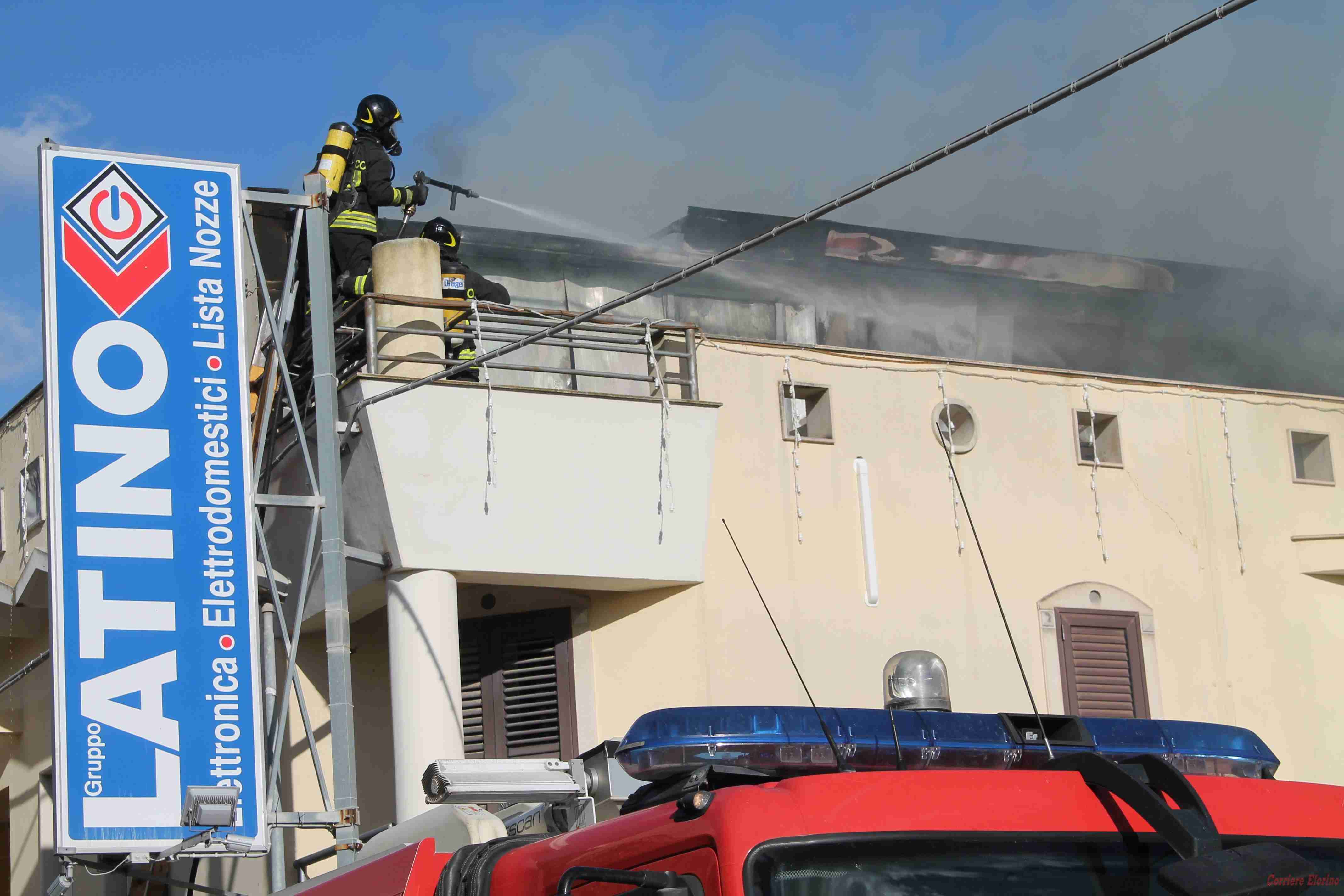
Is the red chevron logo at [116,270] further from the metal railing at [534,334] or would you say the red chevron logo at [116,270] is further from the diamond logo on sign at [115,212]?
the metal railing at [534,334]

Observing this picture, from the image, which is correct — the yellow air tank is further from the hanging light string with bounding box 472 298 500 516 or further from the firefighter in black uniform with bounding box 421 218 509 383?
the hanging light string with bounding box 472 298 500 516

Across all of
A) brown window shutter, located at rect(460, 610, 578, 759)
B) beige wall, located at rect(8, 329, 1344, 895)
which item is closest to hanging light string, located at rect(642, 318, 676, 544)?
beige wall, located at rect(8, 329, 1344, 895)

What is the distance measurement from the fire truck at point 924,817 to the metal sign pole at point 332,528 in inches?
206

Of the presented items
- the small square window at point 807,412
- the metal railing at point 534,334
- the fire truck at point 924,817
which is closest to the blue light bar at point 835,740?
the fire truck at point 924,817

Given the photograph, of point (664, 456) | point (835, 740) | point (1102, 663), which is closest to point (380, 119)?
point (664, 456)

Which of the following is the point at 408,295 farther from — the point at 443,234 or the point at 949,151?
the point at 949,151

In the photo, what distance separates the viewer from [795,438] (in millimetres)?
14469

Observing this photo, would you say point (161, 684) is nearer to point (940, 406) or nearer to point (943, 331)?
point (940, 406)

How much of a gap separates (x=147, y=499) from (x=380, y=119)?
5859 millimetres

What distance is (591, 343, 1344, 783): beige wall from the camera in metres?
13.9

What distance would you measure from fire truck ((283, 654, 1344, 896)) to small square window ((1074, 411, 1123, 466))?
34.3 feet

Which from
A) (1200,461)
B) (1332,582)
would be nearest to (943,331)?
(1200,461)

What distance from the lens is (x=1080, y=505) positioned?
15508 mm

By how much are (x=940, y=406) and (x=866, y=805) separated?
1125cm
